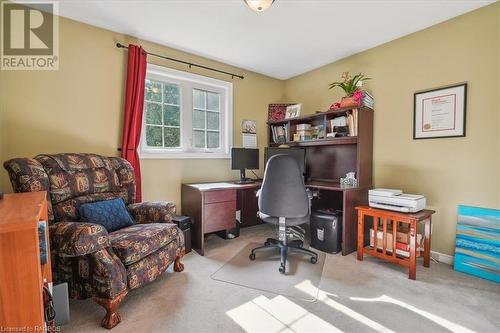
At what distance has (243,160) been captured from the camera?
331 cm

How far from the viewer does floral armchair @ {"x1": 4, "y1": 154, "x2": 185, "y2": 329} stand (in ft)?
4.93

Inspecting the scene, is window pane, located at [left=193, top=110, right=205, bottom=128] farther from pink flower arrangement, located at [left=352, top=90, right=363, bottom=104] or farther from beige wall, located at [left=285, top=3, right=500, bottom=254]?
beige wall, located at [left=285, top=3, right=500, bottom=254]

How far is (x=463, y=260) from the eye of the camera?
2.16 meters

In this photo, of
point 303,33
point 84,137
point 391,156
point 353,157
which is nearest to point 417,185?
point 391,156

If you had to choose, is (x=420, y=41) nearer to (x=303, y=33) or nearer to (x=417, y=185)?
(x=303, y=33)

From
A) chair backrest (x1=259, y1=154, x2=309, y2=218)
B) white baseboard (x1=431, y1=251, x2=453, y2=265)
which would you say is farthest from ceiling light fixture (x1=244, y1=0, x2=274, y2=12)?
white baseboard (x1=431, y1=251, x2=453, y2=265)

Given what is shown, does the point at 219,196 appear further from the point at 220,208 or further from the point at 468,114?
the point at 468,114

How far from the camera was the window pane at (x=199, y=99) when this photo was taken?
325 cm

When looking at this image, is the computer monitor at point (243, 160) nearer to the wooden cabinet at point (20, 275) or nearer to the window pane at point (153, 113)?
the window pane at point (153, 113)

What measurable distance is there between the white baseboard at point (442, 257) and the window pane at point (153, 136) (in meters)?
3.32

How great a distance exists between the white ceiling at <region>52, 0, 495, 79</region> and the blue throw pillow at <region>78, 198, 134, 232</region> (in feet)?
5.85

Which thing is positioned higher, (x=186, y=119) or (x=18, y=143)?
(x=186, y=119)

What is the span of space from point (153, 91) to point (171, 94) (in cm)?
22

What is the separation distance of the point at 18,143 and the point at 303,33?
299 centimetres
